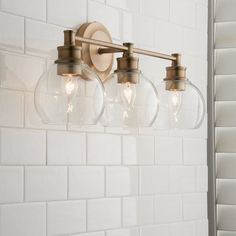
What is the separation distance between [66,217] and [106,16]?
20.7 inches

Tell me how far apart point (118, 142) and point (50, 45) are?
36 centimetres

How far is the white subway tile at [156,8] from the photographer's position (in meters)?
1.88

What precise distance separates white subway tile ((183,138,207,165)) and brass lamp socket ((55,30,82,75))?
0.73 metres

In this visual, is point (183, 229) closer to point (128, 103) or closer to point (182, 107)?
point (182, 107)

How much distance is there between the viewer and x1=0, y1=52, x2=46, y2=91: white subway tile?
140 cm

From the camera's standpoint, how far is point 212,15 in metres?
2.18

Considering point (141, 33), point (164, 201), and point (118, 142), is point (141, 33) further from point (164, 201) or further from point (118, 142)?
point (164, 201)

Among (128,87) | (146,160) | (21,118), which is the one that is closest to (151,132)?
(146,160)

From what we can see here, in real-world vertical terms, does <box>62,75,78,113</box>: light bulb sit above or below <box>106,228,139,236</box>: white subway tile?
above

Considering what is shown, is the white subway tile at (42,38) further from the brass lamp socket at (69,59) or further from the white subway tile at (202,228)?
the white subway tile at (202,228)

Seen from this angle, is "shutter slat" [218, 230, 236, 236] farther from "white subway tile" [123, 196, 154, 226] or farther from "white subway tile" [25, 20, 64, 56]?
"white subway tile" [25, 20, 64, 56]

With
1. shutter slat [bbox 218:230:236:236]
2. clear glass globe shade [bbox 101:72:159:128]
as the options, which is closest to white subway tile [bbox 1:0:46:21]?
clear glass globe shade [bbox 101:72:159:128]

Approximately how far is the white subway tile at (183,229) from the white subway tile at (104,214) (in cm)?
26

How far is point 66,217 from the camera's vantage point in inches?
62.1
